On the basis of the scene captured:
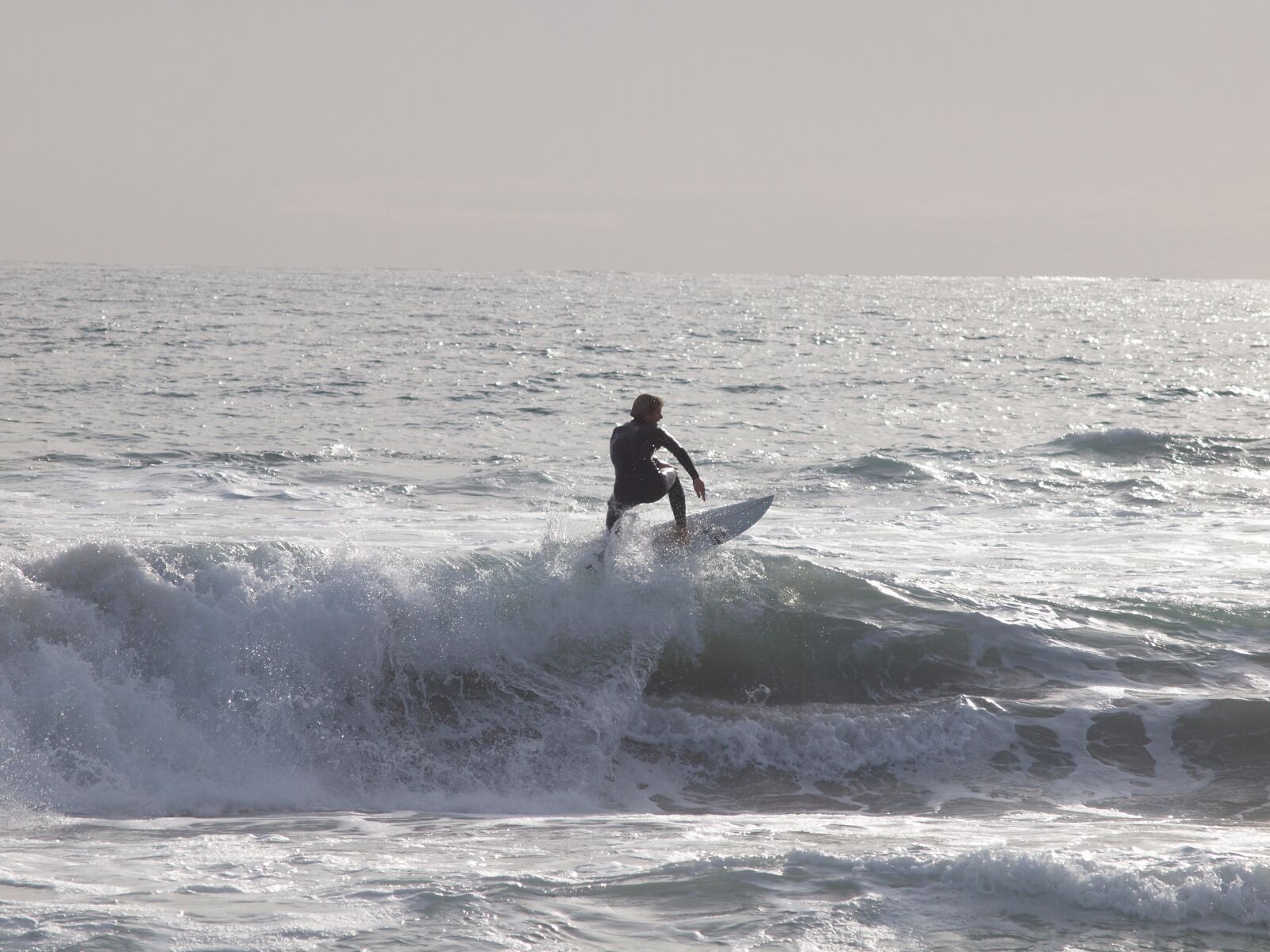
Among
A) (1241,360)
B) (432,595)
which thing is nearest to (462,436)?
(432,595)

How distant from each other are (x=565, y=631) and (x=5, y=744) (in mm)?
4104

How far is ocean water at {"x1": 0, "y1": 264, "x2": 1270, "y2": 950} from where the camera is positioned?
210 inches

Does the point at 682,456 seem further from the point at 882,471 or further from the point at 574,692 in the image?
the point at 882,471

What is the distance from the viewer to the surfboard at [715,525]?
10602 mm

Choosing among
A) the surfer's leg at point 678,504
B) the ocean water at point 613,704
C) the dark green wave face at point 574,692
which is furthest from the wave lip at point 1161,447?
the surfer's leg at point 678,504

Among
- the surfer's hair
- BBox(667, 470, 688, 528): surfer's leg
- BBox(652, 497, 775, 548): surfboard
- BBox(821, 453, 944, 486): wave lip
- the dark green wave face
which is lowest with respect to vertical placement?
the dark green wave face

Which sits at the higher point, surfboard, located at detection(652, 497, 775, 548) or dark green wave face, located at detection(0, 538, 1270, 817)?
surfboard, located at detection(652, 497, 775, 548)

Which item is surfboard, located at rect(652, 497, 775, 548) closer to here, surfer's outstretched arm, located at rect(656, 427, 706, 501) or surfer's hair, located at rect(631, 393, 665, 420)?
surfer's outstretched arm, located at rect(656, 427, 706, 501)

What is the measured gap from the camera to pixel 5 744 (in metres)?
7.54

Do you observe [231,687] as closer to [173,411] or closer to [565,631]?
[565,631]

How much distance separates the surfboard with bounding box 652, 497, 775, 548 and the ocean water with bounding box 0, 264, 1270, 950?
1.11 ft

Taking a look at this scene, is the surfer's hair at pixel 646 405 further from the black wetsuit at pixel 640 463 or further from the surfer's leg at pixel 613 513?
the surfer's leg at pixel 613 513

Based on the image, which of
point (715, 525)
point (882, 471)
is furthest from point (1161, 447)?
point (715, 525)

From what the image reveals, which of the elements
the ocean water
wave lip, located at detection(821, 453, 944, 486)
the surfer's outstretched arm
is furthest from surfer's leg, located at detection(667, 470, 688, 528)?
wave lip, located at detection(821, 453, 944, 486)
